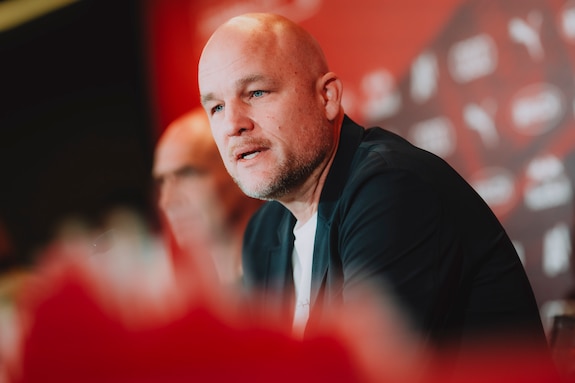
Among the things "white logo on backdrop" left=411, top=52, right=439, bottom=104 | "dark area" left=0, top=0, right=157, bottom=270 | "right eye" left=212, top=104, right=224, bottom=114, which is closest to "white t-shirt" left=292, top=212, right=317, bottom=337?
"right eye" left=212, top=104, right=224, bottom=114

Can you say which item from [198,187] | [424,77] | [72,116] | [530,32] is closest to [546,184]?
[530,32]

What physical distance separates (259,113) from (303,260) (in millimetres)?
315

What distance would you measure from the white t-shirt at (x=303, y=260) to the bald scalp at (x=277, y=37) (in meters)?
0.32

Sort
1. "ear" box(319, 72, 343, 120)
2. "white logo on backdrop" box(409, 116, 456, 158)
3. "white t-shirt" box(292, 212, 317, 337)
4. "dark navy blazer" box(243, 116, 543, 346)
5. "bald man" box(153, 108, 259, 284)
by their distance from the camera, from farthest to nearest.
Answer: "white logo on backdrop" box(409, 116, 456, 158), "bald man" box(153, 108, 259, 284), "ear" box(319, 72, 343, 120), "white t-shirt" box(292, 212, 317, 337), "dark navy blazer" box(243, 116, 543, 346)

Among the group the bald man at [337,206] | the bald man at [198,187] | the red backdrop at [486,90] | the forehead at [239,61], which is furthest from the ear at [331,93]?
the red backdrop at [486,90]

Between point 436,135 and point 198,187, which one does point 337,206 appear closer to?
point 198,187

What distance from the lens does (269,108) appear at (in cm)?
153

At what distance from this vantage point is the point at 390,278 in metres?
1.13

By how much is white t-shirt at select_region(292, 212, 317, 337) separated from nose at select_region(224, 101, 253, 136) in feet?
0.79

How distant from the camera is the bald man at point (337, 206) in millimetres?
1177

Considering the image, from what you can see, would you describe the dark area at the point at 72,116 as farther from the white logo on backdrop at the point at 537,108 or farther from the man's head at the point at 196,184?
the white logo on backdrop at the point at 537,108

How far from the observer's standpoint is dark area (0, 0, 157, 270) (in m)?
4.41

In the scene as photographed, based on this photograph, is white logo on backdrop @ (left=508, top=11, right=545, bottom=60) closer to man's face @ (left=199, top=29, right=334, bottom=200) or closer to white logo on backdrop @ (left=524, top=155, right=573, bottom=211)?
white logo on backdrop @ (left=524, top=155, right=573, bottom=211)

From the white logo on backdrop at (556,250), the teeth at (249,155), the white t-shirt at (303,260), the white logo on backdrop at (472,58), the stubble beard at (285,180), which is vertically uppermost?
the white logo on backdrop at (472,58)
